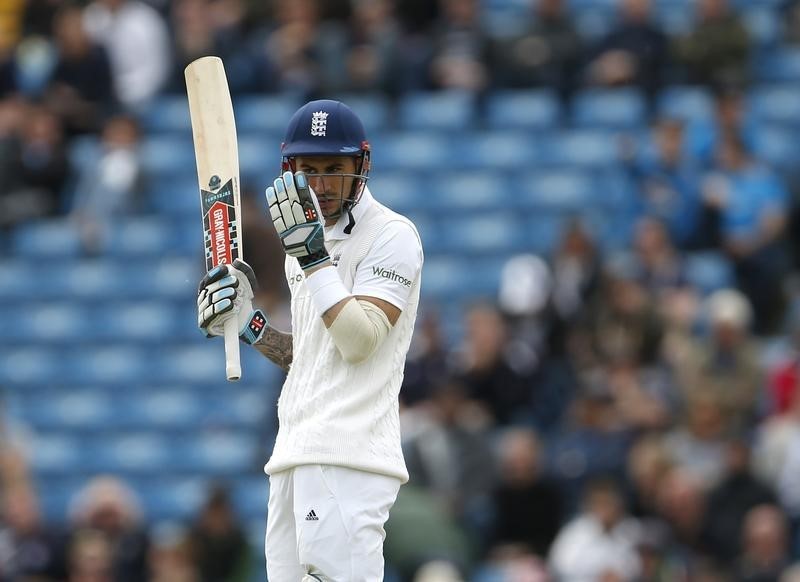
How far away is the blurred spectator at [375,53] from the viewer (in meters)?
14.9

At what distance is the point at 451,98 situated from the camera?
1479 cm

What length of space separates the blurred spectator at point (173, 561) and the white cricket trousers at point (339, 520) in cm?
551

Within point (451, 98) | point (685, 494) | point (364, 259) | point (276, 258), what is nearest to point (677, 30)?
point (451, 98)

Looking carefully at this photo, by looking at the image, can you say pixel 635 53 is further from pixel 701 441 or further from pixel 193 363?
pixel 193 363

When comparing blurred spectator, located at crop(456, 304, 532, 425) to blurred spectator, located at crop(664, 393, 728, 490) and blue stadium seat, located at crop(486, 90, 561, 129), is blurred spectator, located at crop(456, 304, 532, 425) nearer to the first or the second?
blurred spectator, located at crop(664, 393, 728, 490)

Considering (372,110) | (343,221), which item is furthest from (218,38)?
(343,221)

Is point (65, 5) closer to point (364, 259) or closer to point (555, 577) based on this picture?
point (555, 577)

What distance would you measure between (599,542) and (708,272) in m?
2.87

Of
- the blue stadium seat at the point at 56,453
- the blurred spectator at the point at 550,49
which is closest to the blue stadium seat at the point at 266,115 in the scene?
the blurred spectator at the point at 550,49

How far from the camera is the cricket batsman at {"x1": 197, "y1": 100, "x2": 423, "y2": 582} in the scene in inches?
230

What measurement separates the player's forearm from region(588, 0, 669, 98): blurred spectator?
8.41 meters

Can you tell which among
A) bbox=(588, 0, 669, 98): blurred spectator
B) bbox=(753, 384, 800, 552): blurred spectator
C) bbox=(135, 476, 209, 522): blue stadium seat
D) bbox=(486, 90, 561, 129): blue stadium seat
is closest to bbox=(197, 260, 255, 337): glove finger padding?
bbox=(753, 384, 800, 552): blurred spectator

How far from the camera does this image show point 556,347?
12.4 meters

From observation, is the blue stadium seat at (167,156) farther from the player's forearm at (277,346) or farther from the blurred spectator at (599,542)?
the player's forearm at (277,346)
